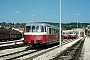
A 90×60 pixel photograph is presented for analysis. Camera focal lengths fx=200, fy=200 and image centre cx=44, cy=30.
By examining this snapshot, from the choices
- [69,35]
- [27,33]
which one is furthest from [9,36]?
[27,33]

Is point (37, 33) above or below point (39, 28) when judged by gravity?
below

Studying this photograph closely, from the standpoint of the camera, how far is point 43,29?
64.6ft

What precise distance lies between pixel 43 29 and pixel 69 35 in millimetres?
44861

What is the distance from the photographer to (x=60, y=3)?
27.4 m

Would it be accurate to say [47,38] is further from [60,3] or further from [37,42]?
[60,3]

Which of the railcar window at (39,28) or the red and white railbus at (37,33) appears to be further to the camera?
the railcar window at (39,28)

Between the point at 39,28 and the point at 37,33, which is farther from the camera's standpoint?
the point at 39,28

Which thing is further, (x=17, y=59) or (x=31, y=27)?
(x=31, y=27)

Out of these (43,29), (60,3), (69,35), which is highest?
(60,3)

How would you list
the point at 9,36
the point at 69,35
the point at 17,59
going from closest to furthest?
the point at 17,59, the point at 9,36, the point at 69,35

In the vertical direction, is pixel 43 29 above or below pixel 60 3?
below

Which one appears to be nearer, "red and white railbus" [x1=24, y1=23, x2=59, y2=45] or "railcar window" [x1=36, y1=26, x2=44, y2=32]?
"red and white railbus" [x1=24, y1=23, x2=59, y2=45]

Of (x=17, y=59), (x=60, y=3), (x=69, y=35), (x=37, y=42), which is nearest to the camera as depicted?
(x=17, y=59)

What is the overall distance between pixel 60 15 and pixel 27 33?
8700mm
